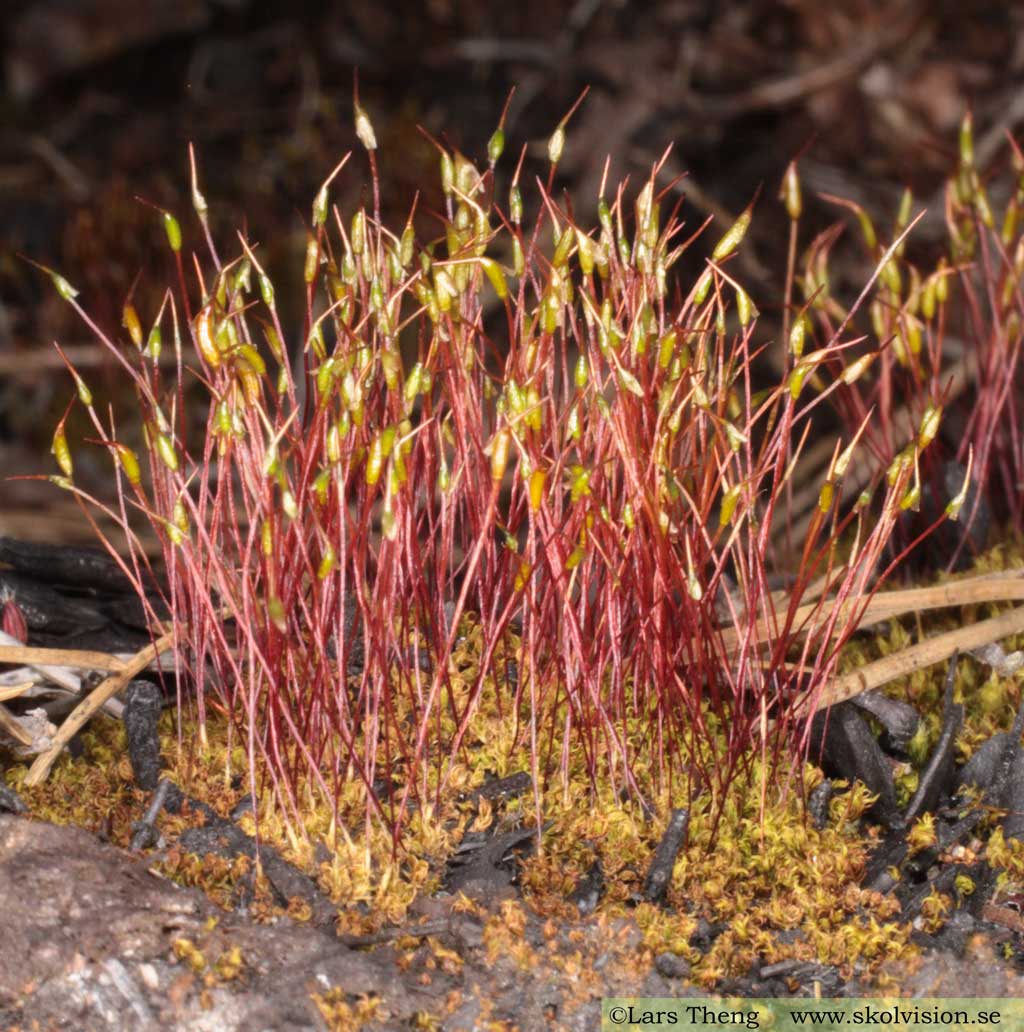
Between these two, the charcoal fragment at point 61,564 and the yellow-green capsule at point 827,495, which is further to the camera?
the charcoal fragment at point 61,564

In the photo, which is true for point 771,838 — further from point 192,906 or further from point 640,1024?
point 192,906

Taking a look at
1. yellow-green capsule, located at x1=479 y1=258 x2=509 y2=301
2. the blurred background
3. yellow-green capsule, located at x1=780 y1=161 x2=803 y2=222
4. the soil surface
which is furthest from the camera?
the blurred background

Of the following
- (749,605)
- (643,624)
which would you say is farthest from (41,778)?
(749,605)

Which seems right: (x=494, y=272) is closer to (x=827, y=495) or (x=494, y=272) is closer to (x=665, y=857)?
(x=827, y=495)

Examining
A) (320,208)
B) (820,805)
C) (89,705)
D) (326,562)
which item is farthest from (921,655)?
(89,705)

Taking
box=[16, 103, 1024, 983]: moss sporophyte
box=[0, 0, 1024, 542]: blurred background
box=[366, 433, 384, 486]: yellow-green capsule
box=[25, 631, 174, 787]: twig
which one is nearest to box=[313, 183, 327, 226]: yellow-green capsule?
box=[16, 103, 1024, 983]: moss sporophyte

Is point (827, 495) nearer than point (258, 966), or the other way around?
point (258, 966)

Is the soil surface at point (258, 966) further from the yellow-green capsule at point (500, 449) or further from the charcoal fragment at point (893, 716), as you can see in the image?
the yellow-green capsule at point (500, 449)

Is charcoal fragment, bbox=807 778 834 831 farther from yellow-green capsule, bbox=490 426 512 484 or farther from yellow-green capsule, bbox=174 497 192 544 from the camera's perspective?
yellow-green capsule, bbox=174 497 192 544

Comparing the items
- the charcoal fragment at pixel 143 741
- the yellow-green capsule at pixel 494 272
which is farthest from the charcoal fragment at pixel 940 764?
the charcoal fragment at pixel 143 741

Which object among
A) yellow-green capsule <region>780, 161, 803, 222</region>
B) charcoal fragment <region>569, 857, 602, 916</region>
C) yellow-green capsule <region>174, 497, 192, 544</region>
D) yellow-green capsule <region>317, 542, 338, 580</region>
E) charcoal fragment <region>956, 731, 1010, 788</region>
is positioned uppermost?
yellow-green capsule <region>780, 161, 803, 222</region>
